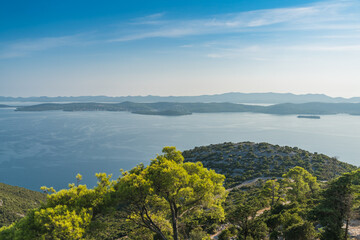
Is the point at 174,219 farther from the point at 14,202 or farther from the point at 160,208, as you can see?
the point at 14,202

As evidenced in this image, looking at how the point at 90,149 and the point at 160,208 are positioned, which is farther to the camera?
the point at 90,149

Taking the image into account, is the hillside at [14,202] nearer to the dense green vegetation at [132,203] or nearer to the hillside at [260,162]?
the dense green vegetation at [132,203]

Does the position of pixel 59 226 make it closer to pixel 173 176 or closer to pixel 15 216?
pixel 173 176

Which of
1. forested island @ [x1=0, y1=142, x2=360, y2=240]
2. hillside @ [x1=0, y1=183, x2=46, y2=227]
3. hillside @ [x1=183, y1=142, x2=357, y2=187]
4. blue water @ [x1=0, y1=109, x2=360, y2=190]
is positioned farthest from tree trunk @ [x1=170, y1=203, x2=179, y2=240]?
blue water @ [x1=0, y1=109, x2=360, y2=190]

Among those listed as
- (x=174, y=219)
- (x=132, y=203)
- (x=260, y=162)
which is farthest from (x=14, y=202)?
(x=260, y=162)

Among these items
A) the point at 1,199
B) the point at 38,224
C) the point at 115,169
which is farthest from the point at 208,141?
the point at 38,224
